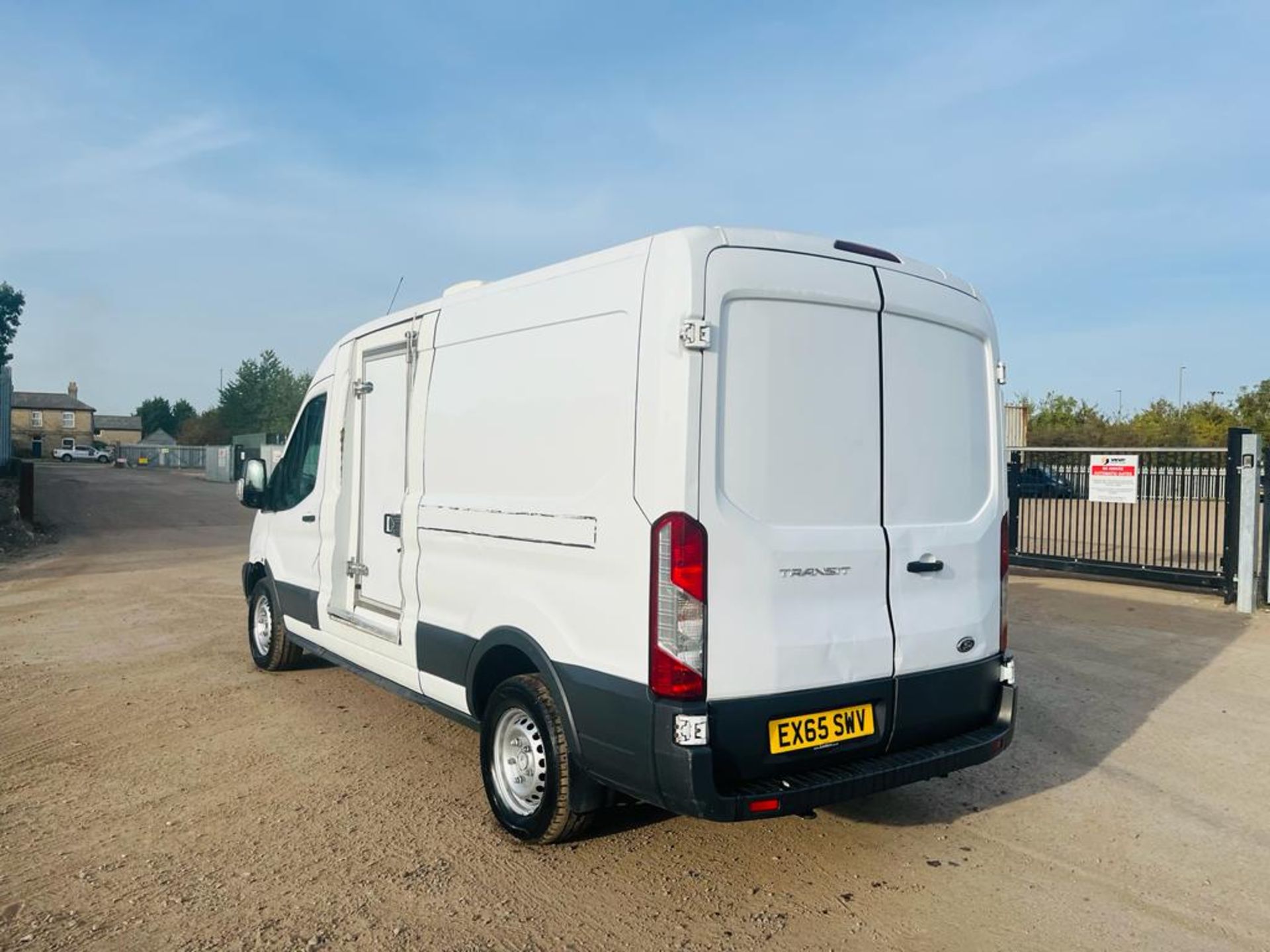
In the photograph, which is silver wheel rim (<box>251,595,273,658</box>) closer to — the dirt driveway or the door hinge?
the dirt driveway

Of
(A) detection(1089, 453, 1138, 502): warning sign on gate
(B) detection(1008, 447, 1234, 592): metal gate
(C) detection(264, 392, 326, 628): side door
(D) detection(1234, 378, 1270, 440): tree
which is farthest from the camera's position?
(D) detection(1234, 378, 1270, 440): tree

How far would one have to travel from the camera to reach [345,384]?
19.7ft

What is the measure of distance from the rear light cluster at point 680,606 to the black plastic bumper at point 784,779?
119 millimetres

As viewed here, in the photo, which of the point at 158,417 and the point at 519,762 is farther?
the point at 158,417

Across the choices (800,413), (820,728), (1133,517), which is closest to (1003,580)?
(820,728)

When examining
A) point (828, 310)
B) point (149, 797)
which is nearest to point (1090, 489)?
point (828, 310)

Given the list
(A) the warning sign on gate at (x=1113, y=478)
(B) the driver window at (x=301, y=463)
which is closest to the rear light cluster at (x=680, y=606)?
(B) the driver window at (x=301, y=463)

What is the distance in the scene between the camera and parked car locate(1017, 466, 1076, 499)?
41.0 feet

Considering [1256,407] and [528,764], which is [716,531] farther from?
[1256,407]

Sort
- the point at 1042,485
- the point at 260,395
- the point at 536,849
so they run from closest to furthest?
the point at 536,849, the point at 1042,485, the point at 260,395

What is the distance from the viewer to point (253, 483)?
7266mm

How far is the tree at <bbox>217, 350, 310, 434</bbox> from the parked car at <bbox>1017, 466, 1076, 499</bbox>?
67.2 m

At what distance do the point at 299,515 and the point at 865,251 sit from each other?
4.36 metres

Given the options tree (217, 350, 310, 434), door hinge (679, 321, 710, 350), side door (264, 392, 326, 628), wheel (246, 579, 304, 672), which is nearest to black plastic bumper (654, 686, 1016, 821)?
door hinge (679, 321, 710, 350)
